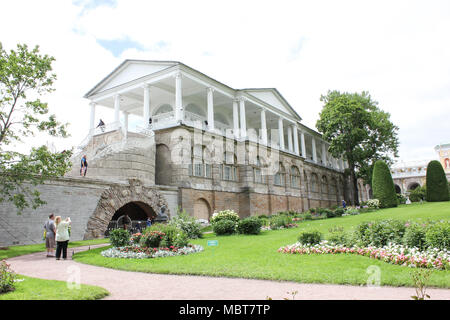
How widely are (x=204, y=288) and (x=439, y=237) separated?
674cm

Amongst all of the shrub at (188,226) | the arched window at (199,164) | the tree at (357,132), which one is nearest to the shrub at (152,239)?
the shrub at (188,226)

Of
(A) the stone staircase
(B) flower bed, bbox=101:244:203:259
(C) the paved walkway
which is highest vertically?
(A) the stone staircase

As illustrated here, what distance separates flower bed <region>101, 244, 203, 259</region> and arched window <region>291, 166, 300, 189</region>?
29.3m

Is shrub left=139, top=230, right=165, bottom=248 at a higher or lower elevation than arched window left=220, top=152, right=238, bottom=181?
lower

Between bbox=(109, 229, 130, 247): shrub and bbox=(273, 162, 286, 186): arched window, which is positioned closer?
bbox=(109, 229, 130, 247): shrub

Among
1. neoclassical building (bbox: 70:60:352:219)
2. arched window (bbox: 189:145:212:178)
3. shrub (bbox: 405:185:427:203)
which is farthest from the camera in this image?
shrub (bbox: 405:185:427:203)

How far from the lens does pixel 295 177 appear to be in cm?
4181

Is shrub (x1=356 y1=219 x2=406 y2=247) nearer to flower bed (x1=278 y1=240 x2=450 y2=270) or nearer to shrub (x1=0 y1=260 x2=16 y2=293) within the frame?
flower bed (x1=278 y1=240 x2=450 y2=270)

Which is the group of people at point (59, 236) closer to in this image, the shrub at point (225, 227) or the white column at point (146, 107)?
the shrub at point (225, 227)

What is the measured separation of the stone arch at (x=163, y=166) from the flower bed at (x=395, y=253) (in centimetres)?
1561

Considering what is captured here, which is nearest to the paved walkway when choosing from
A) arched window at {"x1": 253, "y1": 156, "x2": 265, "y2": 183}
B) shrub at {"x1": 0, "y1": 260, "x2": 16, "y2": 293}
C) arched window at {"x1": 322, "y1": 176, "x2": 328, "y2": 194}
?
shrub at {"x1": 0, "y1": 260, "x2": 16, "y2": 293}

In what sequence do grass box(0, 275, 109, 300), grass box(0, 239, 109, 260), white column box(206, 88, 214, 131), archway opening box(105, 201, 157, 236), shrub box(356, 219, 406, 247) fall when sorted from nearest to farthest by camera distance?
grass box(0, 275, 109, 300), shrub box(356, 219, 406, 247), grass box(0, 239, 109, 260), archway opening box(105, 201, 157, 236), white column box(206, 88, 214, 131)

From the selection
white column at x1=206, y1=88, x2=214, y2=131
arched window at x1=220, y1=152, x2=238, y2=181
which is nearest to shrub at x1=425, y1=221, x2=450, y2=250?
white column at x1=206, y1=88, x2=214, y2=131

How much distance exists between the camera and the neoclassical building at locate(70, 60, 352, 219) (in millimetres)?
23562
